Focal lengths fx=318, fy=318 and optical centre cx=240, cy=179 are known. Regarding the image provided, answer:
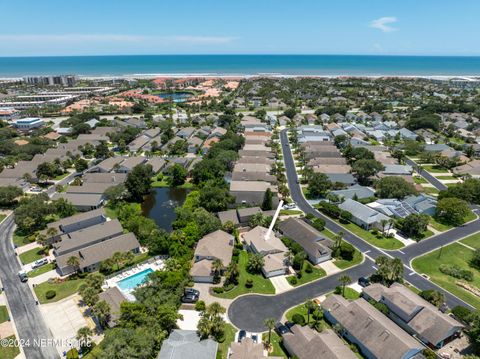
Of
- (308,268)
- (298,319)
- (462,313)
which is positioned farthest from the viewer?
(308,268)

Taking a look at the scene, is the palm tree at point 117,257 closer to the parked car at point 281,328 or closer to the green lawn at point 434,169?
the parked car at point 281,328

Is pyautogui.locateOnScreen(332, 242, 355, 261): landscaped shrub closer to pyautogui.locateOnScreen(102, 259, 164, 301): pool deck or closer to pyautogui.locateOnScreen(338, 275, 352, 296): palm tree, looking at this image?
pyautogui.locateOnScreen(338, 275, 352, 296): palm tree

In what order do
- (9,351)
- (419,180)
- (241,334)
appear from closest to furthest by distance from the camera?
(9,351), (241,334), (419,180)

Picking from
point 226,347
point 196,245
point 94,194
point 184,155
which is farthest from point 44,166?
point 226,347

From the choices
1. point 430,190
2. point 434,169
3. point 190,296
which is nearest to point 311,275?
point 190,296

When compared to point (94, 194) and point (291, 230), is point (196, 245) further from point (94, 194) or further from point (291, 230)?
point (94, 194)

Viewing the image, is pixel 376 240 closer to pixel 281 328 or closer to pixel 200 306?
pixel 281 328
